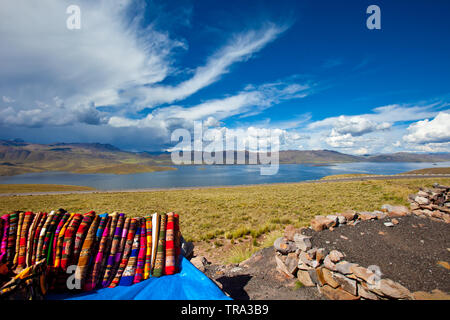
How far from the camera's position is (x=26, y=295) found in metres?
2.48

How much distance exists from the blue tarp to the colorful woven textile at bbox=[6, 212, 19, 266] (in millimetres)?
1135

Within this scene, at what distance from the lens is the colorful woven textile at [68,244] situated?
312 cm

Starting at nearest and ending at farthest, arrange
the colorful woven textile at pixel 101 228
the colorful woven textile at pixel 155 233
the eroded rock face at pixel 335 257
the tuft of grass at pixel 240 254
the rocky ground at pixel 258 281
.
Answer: the colorful woven textile at pixel 101 228
the colorful woven textile at pixel 155 233
the rocky ground at pixel 258 281
the eroded rock face at pixel 335 257
the tuft of grass at pixel 240 254

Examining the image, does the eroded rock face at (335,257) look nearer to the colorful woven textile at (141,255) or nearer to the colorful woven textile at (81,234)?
the colorful woven textile at (141,255)

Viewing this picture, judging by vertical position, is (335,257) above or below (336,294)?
above

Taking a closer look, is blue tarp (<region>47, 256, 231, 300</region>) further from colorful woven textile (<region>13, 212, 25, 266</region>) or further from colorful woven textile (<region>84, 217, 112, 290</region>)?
colorful woven textile (<region>13, 212, 25, 266</region>)

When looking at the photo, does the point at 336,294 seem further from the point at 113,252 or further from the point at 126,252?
the point at 113,252

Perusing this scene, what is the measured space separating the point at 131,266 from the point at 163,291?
2.56 feet

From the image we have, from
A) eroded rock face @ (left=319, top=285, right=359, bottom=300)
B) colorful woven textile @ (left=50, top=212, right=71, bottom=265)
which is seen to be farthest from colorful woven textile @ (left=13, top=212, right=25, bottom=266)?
eroded rock face @ (left=319, top=285, right=359, bottom=300)

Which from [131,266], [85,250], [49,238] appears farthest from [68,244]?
[131,266]

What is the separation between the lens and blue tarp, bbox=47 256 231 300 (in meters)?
2.90

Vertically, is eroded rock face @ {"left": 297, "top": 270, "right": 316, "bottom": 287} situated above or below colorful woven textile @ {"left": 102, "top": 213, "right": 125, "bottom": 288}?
below

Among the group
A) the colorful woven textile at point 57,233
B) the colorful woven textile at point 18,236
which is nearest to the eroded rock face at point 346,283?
the colorful woven textile at point 57,233

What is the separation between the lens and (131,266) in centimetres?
338
